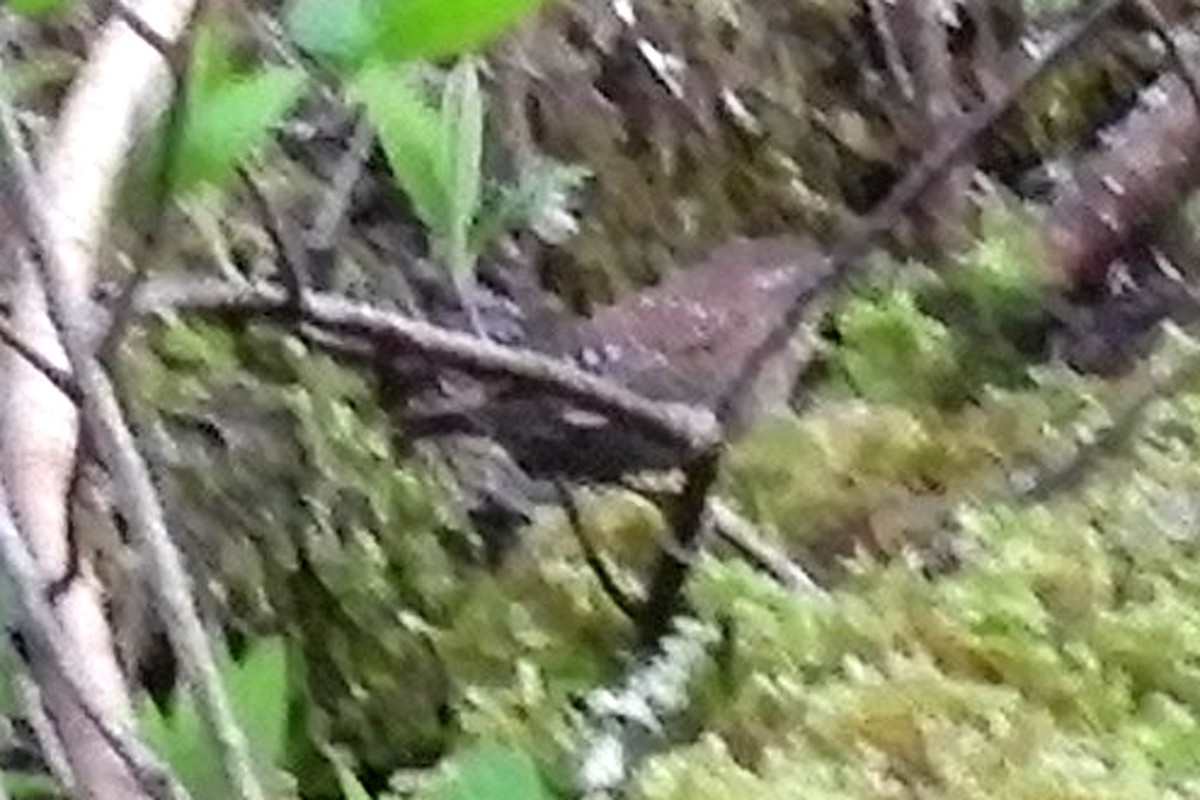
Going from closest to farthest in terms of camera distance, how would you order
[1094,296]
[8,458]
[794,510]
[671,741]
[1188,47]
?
[8,458] → [671,741] → [794,510] → [1094,296] → [1188,47]

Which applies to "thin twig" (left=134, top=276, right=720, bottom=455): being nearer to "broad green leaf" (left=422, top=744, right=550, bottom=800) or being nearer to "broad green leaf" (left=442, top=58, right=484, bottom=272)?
"broad green leaf" (left=442, top=58, right=484, bottom=272)

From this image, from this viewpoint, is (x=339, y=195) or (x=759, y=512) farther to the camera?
(x=339, y=195)

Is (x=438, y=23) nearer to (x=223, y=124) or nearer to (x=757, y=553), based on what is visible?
(x=223, y=124)

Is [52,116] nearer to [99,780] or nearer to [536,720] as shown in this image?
[536,720]

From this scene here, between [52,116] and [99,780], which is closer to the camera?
[99,780]

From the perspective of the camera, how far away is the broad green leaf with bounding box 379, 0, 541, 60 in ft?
2.44

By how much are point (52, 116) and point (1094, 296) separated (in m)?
0.56

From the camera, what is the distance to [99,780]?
0.74 meters

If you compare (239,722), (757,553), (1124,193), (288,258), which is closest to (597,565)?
(757,553)

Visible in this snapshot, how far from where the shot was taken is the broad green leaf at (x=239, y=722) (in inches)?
31.2

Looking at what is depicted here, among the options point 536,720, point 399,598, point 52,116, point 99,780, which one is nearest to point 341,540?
point 399,598

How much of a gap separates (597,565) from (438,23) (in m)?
0.41

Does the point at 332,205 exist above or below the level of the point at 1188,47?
below

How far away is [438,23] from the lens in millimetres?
750
